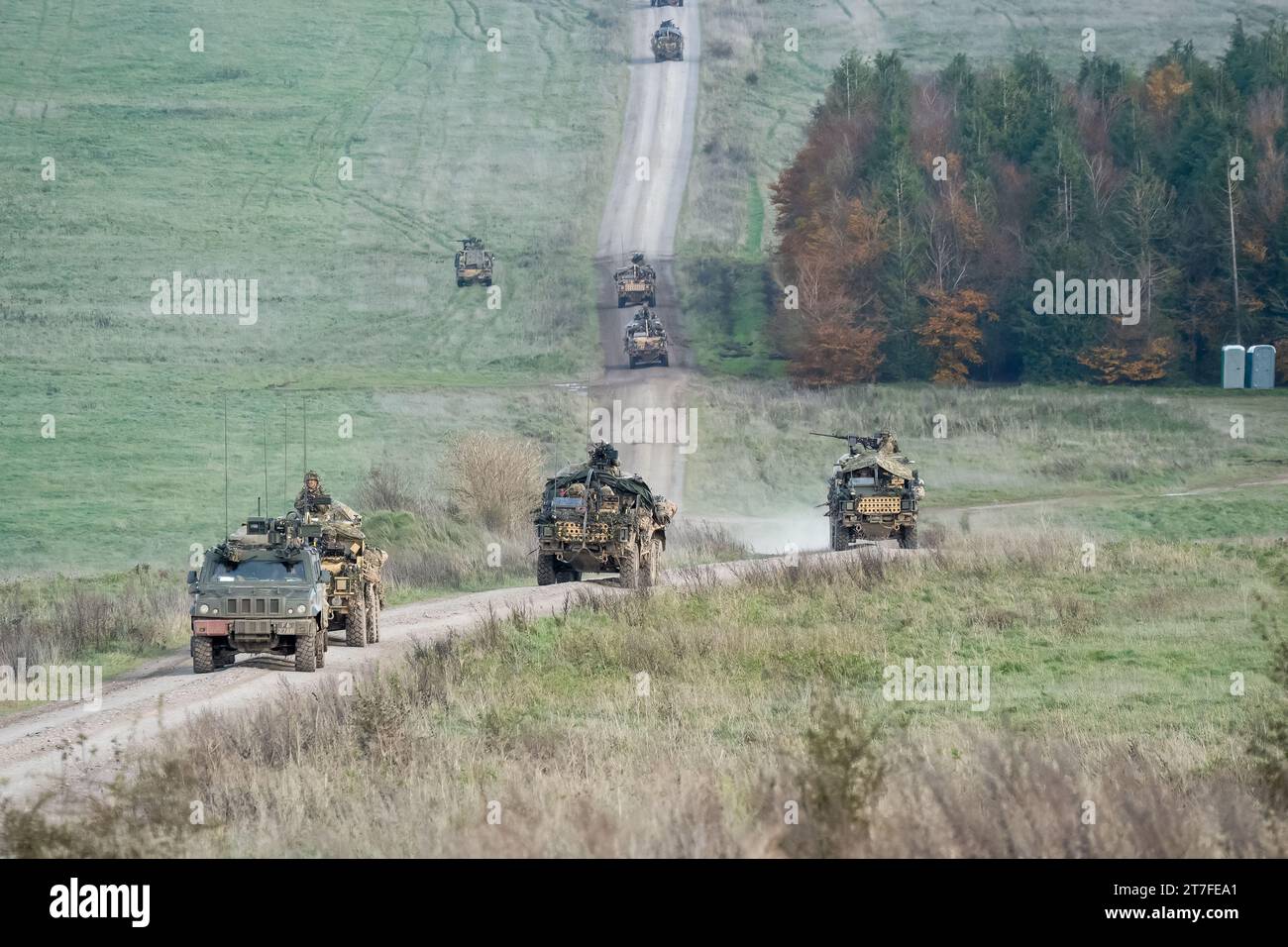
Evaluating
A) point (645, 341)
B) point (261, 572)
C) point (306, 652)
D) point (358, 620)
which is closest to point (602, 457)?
point (358, 620)

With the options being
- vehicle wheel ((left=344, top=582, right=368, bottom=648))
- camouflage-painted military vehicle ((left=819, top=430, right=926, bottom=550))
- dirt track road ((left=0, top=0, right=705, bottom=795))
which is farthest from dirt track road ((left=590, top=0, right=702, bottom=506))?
vehicle wheel ((left=344, top=582, right=368, bottom=648))

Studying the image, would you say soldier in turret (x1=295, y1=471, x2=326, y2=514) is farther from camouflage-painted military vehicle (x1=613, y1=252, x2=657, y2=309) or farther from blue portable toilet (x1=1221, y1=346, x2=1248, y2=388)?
blue portable toilet (x1=1221, y1=346, x2=1248, y2=388)

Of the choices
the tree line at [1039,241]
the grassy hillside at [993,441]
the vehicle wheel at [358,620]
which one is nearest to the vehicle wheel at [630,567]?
the vehicle wheel at [358,620]

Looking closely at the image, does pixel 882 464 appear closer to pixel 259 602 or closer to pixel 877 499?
pixel 877 499

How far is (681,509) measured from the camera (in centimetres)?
5991

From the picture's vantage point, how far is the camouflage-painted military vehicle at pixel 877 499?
1725 inches

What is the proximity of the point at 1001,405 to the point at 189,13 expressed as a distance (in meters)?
62.9

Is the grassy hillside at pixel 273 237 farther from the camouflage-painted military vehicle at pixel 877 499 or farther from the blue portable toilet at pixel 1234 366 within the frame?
the blue portable toilet at pixel 1234 366

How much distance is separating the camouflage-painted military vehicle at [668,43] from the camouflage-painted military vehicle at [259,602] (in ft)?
276

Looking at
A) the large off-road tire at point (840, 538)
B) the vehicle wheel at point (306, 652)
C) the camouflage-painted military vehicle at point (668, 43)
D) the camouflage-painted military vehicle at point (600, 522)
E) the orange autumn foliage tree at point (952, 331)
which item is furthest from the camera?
the camouflage-painted military vehicle at point (668, 43)

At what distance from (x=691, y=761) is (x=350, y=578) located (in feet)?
37.7

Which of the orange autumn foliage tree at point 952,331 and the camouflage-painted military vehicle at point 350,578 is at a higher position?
the orange autumn foliage tree at point 952,331

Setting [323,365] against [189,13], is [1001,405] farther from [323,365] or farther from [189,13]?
[189,13]
